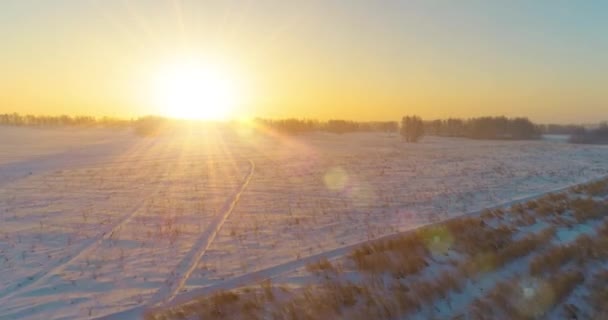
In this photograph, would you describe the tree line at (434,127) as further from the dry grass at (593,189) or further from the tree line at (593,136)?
the dry grass at (593,189)

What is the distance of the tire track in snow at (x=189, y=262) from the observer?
284 inches

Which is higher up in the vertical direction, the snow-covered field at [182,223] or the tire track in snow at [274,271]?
the tire track in snow at [274,271]

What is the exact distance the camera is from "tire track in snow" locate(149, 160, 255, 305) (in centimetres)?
721

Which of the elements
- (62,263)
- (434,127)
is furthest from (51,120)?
(62,263)

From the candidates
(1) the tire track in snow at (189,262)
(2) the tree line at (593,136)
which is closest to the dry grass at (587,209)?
(1) the tire track in snow at (189,262)

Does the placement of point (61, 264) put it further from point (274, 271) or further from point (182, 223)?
point (274, 271)

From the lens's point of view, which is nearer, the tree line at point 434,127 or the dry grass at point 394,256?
the dry grass at point 394,256

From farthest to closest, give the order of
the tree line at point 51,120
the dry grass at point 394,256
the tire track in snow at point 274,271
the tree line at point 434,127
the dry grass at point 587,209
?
1. the tree line at point 51,120
2. the tree line at point 434,127
3. the dry grass at point 587,209
4. the dry grass at point 394,256
5. the tire track in snow at point 274,271

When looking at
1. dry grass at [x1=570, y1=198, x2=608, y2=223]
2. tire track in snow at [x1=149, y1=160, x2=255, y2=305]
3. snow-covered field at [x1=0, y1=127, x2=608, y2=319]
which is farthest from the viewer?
dry grass at [x1=570, y1=198, x2=608, y2=223]

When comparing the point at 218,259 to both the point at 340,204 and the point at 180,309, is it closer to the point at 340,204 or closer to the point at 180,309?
the point at 180,309

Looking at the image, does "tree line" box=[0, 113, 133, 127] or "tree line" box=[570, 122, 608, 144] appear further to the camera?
"tree line" box=[0, 113, 133, 127]

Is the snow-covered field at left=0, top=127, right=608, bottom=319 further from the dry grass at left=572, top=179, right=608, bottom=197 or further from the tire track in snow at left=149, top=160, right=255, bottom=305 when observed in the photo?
the dry grass at left=572, top=179, right=608, bottom=197

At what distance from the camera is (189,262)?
8.97m

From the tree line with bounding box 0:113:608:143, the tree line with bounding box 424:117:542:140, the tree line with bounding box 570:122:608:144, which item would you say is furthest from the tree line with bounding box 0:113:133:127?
the tree line with bounding box 570:122:608:144
